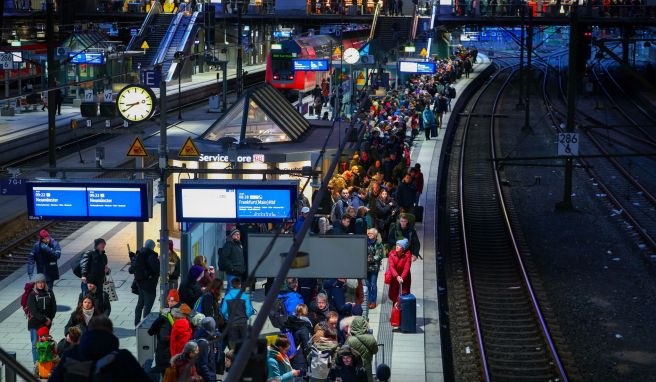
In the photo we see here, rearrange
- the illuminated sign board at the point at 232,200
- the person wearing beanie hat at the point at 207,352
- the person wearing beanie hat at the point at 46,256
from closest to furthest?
the person wearing beanie hat at the point at 207,352
the illuminated sign board at the point at 232,200
the person wearing beanie hat at the point at 46,256

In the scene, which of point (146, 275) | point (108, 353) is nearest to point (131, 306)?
point (146, 275)

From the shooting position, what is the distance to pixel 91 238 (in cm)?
2519

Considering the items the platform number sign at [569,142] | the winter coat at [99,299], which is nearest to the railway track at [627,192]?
the platform number sign at [569,142]

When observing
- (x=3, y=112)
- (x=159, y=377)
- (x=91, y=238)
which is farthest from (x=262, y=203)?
(x=3, y=112)

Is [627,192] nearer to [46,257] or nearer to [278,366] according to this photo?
[46,257]

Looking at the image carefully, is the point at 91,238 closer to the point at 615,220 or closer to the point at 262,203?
the point at 262,203

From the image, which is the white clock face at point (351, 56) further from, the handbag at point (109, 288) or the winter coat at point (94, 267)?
the winter coat at point (94, 267)

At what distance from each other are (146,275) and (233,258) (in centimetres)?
147

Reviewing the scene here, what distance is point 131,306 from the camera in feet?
62.1

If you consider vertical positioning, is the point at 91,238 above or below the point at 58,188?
below

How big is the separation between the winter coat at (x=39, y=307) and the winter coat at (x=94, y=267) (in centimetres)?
163

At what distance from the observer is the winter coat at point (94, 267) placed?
1692 centimetres

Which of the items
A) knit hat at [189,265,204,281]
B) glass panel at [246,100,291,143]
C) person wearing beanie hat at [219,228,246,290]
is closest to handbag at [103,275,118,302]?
person wearing beanie hat at [219,228,246,290]

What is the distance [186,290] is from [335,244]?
2833mm
